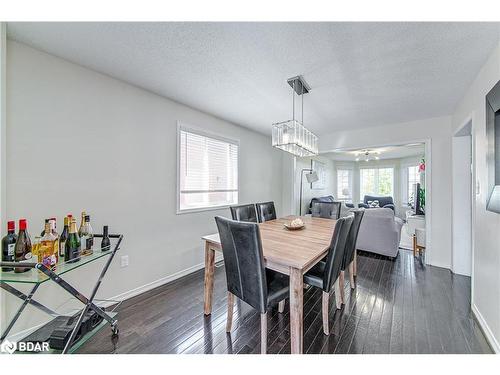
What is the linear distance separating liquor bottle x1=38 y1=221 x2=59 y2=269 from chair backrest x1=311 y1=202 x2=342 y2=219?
3.24m

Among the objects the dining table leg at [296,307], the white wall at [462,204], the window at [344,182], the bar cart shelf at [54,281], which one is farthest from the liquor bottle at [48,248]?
the window at [344,182]

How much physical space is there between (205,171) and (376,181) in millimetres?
7700

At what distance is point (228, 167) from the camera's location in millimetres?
3688

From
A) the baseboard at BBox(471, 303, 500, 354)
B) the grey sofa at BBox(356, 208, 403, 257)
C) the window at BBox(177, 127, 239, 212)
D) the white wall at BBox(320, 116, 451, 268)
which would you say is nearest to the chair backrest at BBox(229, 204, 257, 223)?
the window at BBox(177, 127, 239, 212)

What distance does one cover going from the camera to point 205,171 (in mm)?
3277

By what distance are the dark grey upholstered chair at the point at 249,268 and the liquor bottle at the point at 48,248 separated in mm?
1141

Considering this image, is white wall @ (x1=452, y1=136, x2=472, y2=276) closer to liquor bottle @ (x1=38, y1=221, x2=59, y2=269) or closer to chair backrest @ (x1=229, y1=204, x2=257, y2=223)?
chair backrest @ (x1=229, y1=204, x2=257, y2=223)


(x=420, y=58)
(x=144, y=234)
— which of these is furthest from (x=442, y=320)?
(x=144, y=234)

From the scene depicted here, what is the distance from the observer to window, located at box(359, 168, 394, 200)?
26.5 ft

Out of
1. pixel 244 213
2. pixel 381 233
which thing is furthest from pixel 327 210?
pixel 244 213

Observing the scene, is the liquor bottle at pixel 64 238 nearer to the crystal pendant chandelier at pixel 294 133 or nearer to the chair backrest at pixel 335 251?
the crystal pendant chandelier at pixel 294 133

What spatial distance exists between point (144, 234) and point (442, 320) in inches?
124

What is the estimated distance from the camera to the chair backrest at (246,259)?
137 centimetres

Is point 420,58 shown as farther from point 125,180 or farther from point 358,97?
point 125,180
